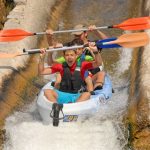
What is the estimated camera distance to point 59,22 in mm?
12898

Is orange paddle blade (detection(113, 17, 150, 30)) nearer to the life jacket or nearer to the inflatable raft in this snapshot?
the life jacket

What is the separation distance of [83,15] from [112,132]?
675 centimetres

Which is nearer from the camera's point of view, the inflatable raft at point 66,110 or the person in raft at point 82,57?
the inflatable raft at point 66,110

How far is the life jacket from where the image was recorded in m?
7.84

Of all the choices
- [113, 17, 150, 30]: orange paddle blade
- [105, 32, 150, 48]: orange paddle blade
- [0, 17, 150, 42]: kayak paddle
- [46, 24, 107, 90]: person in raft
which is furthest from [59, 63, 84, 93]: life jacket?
[113, 17, 150, 30]: orange paddle blade

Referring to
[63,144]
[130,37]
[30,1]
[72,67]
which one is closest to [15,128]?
[63,144]

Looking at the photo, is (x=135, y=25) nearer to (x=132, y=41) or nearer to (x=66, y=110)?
(x=132, y=41)

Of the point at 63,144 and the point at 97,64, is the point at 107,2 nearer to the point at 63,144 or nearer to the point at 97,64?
the point at 97,64

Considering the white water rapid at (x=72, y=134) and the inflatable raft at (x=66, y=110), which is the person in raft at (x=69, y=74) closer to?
the inflatable raft at (x=66, y=110)

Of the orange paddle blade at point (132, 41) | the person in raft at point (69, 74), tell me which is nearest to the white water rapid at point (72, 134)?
the person in raft at point (69, 74)

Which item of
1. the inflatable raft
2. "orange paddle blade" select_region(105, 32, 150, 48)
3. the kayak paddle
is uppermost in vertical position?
the kayak paddle

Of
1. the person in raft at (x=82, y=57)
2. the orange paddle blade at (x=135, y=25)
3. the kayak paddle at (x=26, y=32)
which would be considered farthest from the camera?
the orange paddle blade at (x=135, y=25)

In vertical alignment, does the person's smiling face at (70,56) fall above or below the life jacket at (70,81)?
above

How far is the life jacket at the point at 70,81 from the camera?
7844 mm
